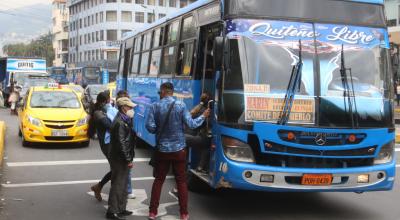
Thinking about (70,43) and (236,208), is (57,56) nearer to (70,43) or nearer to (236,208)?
(70,43)

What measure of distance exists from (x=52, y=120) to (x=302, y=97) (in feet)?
27.9

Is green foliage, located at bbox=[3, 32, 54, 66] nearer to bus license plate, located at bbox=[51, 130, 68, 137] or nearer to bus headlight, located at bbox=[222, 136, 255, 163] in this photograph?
bus license plate, located at bbox=[51, 130, 68, 137]

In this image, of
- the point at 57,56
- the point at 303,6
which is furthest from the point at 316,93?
the point at 57,56

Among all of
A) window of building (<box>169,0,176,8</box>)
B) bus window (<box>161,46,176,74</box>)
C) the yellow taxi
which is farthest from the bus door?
window of building (<box>169,0,176,8</box>)

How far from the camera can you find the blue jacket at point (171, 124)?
6.82m

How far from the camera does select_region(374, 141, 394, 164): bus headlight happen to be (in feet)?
23.6

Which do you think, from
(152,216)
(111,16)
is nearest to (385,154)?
(152,216)

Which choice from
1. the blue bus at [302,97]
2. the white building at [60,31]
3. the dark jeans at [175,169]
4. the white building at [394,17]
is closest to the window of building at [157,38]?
the blue bus at [302,97]

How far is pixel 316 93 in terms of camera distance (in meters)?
6.89

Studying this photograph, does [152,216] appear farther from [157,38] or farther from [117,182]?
[157,38]

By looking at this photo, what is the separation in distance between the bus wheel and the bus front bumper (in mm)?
1659

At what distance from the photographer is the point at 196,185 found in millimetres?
8758

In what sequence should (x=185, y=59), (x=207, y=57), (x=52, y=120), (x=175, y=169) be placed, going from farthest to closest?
(x=52, y=120), (x=185, y=59), (x=207, y=57), (x=175, y=169)

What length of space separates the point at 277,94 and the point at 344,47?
1.09m
